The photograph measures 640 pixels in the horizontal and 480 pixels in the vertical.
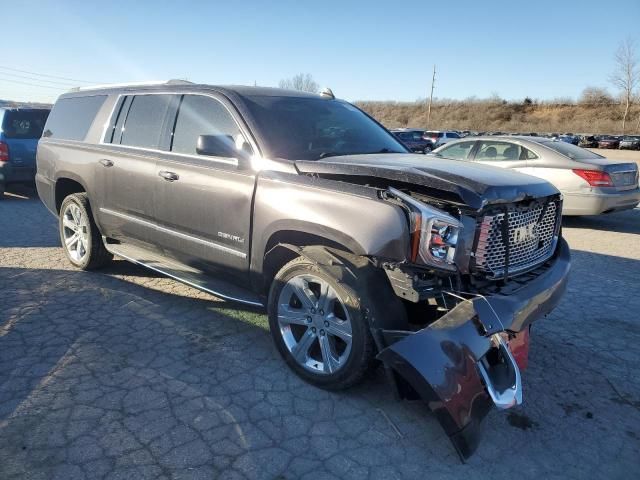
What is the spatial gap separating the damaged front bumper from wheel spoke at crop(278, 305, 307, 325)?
708mm

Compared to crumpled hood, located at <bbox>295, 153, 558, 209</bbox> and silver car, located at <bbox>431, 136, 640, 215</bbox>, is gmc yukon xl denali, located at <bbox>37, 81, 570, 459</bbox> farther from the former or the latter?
silver car, located at <bbox>431, 136, 640, 215</bbox>

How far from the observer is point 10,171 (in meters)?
10.2

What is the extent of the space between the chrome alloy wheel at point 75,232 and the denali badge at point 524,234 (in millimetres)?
4381

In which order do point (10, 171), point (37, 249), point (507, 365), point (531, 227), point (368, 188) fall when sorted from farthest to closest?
point (10, 171)
point (37, 249)
point (531, 227)
point (368, 188)
point (507, 365)

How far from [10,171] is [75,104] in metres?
5.62

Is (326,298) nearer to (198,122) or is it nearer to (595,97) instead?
(198,122)

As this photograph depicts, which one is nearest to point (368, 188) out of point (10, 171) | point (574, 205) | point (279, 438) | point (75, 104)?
point (279, 438)

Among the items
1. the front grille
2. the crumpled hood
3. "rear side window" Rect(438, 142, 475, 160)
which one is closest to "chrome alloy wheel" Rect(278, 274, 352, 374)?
the crumpled hood

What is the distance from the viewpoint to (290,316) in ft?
11.2

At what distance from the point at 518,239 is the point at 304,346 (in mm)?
1562

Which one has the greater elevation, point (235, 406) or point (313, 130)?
point (313, 130)

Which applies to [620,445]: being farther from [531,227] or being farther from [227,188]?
[227,188]

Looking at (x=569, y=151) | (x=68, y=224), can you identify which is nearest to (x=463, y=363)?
(x=68, y=224)

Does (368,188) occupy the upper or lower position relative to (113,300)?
upper
